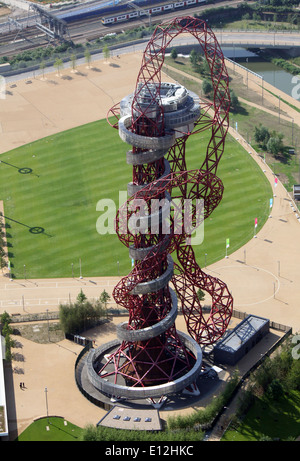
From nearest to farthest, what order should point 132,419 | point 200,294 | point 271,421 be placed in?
point 132,419, point 271,421, point 200,294

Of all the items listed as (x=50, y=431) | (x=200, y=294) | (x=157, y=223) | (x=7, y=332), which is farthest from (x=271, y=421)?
(x=7, y=332)

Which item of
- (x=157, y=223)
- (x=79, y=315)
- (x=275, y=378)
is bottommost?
(x=275, y=378)

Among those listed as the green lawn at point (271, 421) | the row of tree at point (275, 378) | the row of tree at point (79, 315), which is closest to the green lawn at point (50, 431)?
the green lawn at point (271, 421)

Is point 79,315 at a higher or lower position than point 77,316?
higher

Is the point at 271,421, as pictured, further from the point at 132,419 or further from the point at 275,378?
the point at 132,419

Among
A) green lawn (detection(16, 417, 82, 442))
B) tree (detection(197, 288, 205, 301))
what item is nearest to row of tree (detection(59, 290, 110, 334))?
tree (detection(197, 288, 205, 301))

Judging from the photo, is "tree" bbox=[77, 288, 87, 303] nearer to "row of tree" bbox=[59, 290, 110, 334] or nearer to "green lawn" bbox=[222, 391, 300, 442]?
"row of tree" bbox=[59, 290, 110, 334]
